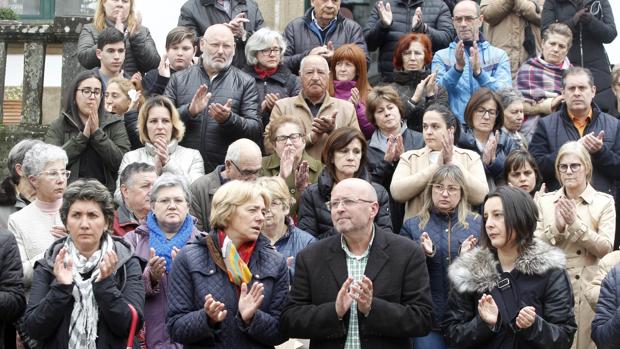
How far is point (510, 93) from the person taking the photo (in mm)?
12562

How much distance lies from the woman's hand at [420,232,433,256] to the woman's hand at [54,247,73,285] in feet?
8.15

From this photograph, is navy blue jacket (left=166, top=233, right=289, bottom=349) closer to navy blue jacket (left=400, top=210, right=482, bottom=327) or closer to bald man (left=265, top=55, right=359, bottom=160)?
navy blue jacket (left=400, top=210, right=482, bottom=327)

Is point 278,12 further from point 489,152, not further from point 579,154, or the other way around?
point 579,154

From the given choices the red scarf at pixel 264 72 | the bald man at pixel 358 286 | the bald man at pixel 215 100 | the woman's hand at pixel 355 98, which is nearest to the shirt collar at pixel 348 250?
the bald man at pixel 358 286

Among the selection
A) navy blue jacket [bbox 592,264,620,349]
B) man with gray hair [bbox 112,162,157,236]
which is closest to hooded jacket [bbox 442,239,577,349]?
navy blue jacket [bbox 592,264,620,349]

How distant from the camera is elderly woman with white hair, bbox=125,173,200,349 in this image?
925 cm

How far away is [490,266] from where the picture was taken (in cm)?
881

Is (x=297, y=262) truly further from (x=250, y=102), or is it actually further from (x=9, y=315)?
(x=250, y=102)

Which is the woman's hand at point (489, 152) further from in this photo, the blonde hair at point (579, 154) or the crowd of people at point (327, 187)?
the blonde hair at point (579, 154)

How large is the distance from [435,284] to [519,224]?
1268mm

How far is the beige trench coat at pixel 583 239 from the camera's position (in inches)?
412

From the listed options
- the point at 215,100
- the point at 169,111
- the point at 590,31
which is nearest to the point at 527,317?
the point at 169,111

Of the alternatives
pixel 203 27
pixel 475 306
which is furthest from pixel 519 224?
pixel 203 27

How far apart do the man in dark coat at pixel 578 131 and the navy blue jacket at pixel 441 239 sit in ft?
6.90
